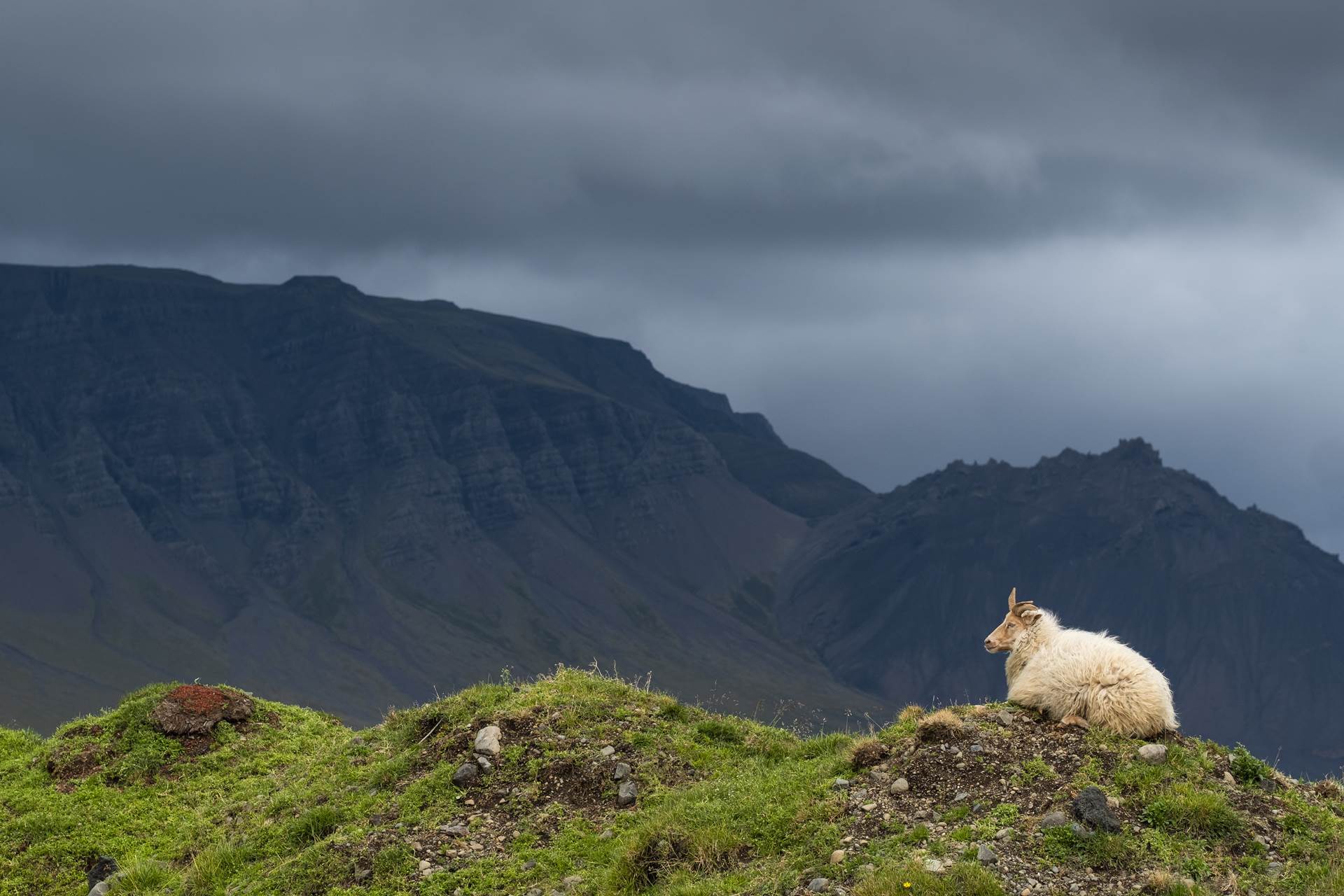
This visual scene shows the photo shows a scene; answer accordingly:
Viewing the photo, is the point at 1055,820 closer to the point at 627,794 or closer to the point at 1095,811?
the point at 1095,811

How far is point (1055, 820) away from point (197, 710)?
15.7m

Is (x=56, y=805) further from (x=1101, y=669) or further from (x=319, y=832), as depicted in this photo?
(x=1101, y=669)

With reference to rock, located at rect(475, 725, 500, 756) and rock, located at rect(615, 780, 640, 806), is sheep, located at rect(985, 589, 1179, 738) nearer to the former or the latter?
rock, located at rect(615, 780, 640, 806)

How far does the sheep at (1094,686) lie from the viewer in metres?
19.6

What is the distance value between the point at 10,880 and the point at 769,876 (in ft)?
39.2

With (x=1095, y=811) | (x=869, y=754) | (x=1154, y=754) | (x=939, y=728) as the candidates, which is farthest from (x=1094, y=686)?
(x=869, y=754)

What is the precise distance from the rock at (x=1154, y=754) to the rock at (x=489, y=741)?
369 inches

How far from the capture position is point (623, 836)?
19.5 metres

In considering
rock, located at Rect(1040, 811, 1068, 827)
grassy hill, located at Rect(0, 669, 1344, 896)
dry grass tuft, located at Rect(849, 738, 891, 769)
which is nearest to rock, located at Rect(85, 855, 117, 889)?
grassy hill, located at Rect(0, 669, 1344, 896)

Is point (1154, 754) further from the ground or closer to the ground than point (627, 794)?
further from the ground

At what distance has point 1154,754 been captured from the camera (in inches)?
743

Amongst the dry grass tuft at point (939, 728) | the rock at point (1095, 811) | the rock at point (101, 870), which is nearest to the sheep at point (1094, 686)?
the dry grass tuft at point (939, 728)

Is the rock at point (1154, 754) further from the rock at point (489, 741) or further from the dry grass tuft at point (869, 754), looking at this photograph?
the rock at point (489, 741)

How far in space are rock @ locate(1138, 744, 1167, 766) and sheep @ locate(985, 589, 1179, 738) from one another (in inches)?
20.6
